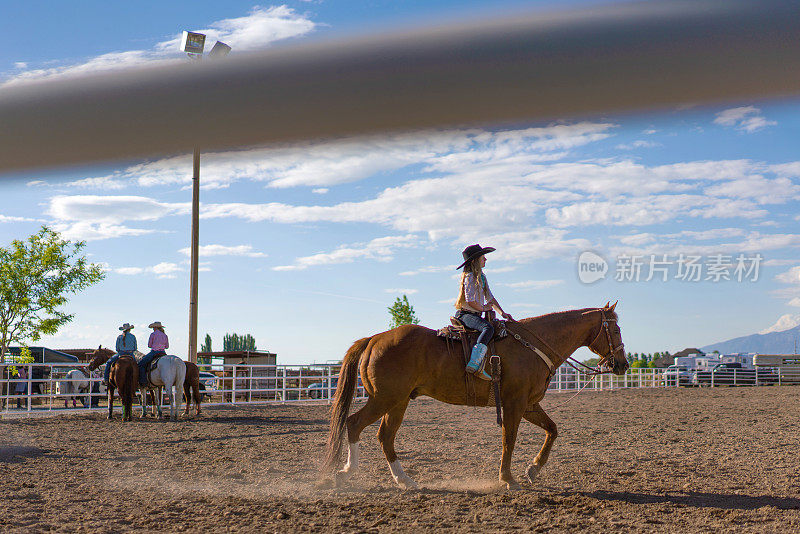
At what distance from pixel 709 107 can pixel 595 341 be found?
6.98 metres

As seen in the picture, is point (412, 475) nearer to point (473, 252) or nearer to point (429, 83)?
point (473, 252)

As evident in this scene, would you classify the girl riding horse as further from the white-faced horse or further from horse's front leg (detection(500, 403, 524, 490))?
the white-faced horse

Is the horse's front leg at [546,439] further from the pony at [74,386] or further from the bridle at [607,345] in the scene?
the pony at [74,386]

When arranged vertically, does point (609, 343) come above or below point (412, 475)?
above

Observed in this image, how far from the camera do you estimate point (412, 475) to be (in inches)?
296

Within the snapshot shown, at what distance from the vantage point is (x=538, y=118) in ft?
2.28

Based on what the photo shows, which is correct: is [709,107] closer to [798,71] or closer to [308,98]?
[798,71]

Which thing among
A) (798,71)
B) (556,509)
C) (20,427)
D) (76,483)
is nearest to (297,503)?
(556,509)

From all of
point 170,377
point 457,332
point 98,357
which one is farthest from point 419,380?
point 98,357

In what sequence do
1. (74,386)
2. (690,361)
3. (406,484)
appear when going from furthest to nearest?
(690,361), (74,386), (406,484)

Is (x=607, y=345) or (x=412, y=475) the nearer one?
(x=607, y=345)

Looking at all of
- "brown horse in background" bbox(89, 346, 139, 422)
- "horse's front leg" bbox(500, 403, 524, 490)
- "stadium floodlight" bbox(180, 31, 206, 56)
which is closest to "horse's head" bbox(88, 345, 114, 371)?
"brown horse in background" bbox(89, 346, 139, 422)

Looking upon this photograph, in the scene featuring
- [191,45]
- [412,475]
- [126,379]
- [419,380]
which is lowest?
[412,475]

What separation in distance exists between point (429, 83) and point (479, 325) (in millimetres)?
6131
